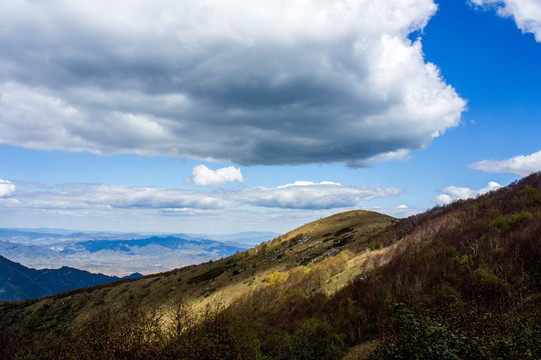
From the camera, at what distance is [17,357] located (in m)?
12.1

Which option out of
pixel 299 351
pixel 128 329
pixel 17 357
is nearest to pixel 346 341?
pixel 299 351

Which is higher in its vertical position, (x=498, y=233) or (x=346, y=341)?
(x=498, y=233)

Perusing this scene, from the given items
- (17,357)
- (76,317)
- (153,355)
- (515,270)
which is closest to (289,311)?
(153,355)

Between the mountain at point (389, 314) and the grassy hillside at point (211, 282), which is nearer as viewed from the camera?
the mountain at point (389, 314)

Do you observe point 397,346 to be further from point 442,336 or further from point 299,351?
point 299,351

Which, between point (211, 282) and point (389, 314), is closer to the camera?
point (389, 314)

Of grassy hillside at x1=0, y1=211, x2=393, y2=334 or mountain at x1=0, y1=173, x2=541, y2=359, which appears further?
grassy hillside at x1=0, y1=211, x2=393, y2=334

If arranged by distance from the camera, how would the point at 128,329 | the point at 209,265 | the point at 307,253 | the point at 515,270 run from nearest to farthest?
the point at 128,329 → the point at 515,270 → the point at 307,253 → the point at 209,265

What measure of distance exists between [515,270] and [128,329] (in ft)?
51.1

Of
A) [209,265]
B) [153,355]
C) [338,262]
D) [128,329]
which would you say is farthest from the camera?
[209,265]

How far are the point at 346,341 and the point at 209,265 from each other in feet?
159

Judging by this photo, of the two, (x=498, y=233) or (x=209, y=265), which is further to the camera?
(x=209, y=265)

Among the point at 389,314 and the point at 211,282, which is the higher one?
the point at 389,314

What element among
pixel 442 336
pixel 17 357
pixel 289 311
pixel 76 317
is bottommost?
pixel 76 317
